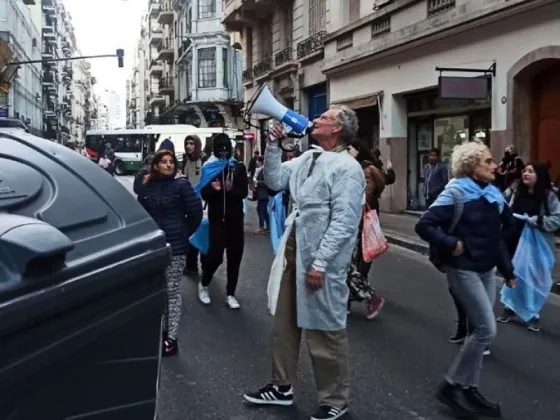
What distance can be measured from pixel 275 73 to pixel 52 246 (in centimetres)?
2659

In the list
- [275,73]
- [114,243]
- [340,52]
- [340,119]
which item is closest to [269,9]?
[275,73]

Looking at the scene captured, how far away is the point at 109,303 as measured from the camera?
2098mm

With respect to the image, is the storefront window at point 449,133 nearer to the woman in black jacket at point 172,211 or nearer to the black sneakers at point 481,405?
the woman in black jacket at point 172,211

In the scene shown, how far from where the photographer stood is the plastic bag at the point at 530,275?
696 cm

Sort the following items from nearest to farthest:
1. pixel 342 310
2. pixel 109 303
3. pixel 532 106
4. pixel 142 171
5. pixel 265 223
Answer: pixel 109 303
pixel 342 310
pixel 142 171
pixel 532 106
pixel 265 223

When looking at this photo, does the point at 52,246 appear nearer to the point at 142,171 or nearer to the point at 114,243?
the point at 114,243

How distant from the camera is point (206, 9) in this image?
50.1 meters

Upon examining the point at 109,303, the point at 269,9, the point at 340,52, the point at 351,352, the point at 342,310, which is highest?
the point at 269,9

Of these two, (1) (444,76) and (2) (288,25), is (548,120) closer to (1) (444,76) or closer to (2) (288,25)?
(1) (444,76)

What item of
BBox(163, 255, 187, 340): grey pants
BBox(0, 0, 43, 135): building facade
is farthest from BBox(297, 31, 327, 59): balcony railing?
BBox(0, 0, 43, 135): building facade

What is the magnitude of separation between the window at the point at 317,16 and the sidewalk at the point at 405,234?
780cm

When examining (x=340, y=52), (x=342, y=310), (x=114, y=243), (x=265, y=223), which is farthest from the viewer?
(x=340, y=52)

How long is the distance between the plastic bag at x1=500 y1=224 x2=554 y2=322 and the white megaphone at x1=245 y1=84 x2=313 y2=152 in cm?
307

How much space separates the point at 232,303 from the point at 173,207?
1.92m
